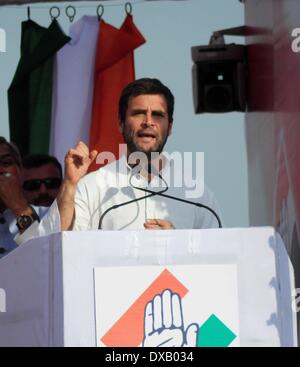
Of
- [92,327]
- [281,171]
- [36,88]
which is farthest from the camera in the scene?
[36,88]

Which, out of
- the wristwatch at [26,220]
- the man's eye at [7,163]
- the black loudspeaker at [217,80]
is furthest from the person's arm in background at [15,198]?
the black loudspeaker at [217,80]

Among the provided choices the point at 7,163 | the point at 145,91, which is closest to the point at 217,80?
the point at 7,163

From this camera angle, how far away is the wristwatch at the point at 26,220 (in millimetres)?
4831

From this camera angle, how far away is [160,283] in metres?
3.64

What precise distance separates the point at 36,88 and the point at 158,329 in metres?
3.19

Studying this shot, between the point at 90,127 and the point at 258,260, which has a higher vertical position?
the point at 90,127

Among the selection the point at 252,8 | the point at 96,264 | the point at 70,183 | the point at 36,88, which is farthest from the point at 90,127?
the point at 96,264

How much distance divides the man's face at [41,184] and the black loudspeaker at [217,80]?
984mm

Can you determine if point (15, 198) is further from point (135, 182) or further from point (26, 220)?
point (135, 182)

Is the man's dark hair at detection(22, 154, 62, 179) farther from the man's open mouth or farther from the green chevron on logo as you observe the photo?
the green chevron on logo

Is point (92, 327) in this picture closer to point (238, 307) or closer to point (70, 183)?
point (238, 307)

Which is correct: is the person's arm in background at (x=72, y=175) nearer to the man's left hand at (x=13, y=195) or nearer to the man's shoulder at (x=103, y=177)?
the man's shoulder at (x=103, y=177)

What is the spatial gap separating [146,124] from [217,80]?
62.5 inches

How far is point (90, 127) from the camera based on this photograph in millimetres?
6652
